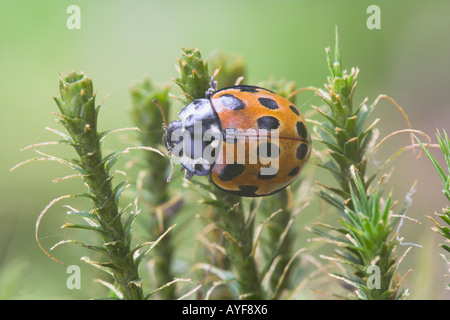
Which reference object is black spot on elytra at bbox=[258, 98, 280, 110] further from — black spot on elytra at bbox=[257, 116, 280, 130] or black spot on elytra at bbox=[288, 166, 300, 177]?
black spot on elytra at bbox=[288, 166, 300, 177]

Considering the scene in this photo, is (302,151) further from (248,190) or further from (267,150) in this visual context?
(248,190)

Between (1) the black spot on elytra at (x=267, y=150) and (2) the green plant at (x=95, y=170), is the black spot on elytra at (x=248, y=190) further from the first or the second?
(2) the green plant at (x=95, y=170)

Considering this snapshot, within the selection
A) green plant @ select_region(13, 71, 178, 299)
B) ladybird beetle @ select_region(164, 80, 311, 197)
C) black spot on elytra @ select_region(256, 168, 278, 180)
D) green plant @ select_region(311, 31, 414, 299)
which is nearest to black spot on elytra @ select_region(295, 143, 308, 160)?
ladybird beetle @ select_region(164, 80, 311, 197)

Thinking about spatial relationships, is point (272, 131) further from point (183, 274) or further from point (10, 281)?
point (10, 281)

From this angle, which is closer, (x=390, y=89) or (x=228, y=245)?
(x=228, y=245)

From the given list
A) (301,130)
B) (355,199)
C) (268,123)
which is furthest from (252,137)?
(355,199)

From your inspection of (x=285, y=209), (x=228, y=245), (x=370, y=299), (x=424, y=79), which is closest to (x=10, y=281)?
(x=228, y=245)
